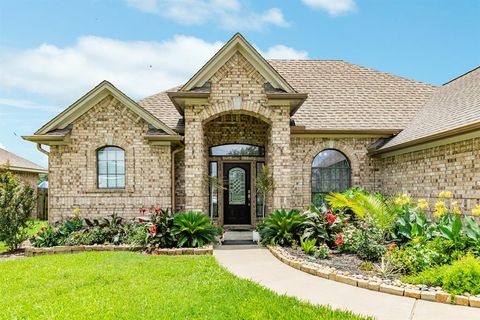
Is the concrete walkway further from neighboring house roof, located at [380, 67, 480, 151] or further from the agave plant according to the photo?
neighboring house roof, located at [380, 67, 480, 151]

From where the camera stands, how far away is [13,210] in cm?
1129

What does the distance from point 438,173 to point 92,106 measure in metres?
10.6

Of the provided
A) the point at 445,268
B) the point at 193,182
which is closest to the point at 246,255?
the point at 193,182

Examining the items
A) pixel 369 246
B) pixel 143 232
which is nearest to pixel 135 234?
pixel 143 232

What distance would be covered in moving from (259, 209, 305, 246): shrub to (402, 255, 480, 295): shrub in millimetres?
3891

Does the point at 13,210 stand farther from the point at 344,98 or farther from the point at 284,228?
the point at 344,98

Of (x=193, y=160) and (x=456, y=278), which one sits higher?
(x=193, y=160)

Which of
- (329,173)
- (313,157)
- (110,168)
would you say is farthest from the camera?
(329,173)

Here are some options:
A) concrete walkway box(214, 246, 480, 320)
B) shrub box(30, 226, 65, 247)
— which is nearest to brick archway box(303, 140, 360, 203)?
concrete walkway box(214, 246, 480, 320)

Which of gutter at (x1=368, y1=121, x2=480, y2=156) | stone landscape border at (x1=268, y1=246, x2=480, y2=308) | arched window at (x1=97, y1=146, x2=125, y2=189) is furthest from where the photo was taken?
arched window at (x1=97, y1=146, x2=125, y2=189)

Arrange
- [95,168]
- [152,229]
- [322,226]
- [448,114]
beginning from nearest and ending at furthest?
[322,226] < [152,229] < [448,114] < [95,168]

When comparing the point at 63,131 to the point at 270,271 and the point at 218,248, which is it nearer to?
the point at 218,248

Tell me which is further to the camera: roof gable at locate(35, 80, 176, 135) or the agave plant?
roof gable at locate(35, 80, 176, 135)

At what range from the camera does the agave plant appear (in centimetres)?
1009
